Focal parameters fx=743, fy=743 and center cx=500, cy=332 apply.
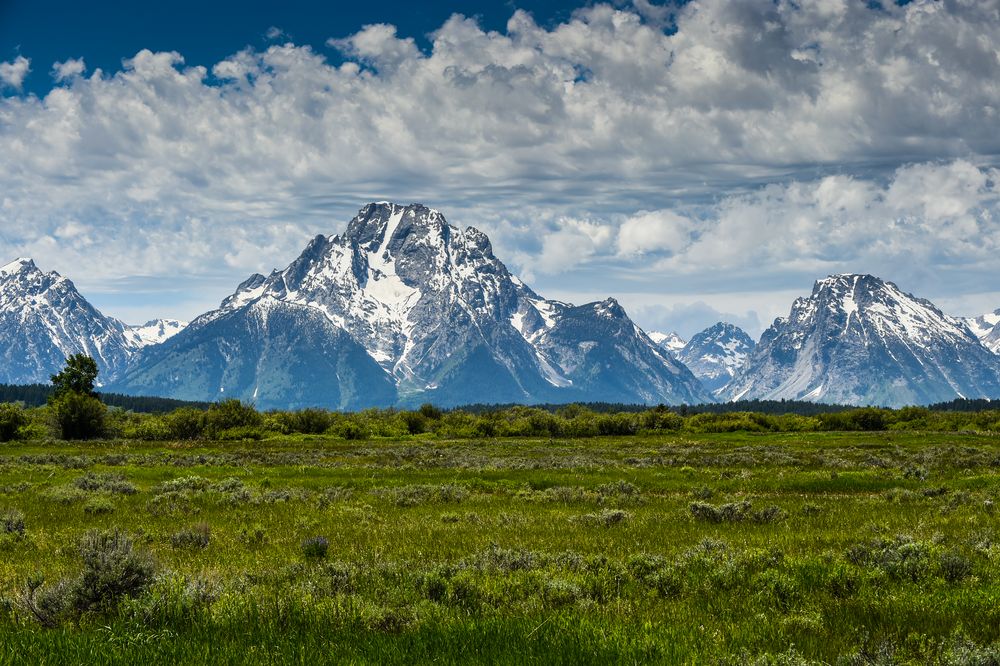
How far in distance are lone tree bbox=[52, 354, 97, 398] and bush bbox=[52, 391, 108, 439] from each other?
4300mm

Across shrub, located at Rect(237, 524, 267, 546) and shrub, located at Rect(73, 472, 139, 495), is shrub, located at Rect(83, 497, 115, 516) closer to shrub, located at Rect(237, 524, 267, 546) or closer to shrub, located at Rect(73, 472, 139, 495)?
shrub, located at Rect(73, 472, 139, 495)

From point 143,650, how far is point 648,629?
611cm

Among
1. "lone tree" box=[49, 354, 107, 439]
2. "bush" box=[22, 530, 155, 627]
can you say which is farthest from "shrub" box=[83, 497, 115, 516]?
"lone tree" box=[49, 354, 107, 439]

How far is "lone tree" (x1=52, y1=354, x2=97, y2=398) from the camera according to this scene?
328ft

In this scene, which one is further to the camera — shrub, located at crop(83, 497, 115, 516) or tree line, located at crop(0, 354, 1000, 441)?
tree line, located at crop(0, 354, 1000, 441)

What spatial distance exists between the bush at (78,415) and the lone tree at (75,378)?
4.30 metres

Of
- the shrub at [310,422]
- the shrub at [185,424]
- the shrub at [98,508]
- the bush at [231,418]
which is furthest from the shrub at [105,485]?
the shrub at [310,422]

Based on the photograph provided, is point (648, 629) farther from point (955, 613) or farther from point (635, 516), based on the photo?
point (635, 516)

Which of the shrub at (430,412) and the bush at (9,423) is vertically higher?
the bush at (9,423)

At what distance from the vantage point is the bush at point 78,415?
91250 millimetres

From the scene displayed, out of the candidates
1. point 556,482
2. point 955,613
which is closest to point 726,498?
point 556,482

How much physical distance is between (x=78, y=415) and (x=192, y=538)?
86.6 metres

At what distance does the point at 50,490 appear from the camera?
2852 centimetres

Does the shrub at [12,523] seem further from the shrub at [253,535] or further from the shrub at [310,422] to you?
the shrub at [310,422]
